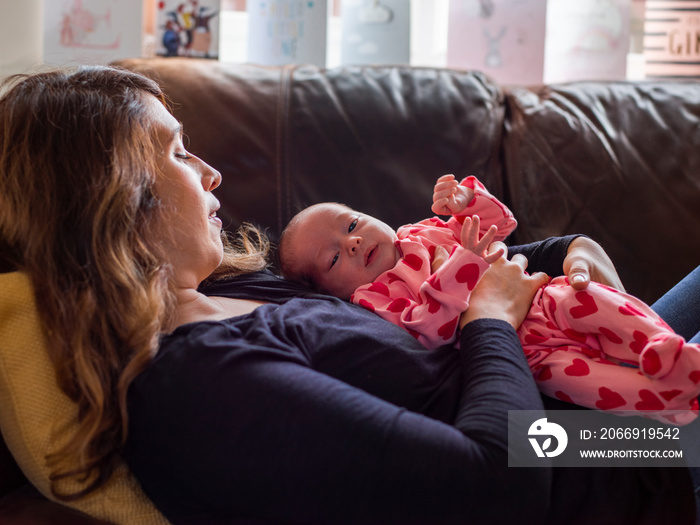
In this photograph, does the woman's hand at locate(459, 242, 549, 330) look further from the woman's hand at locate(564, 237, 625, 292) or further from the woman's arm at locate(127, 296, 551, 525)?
the woman's arm at locate(127, 296, 551, 525)

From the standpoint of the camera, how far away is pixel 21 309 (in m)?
0.90

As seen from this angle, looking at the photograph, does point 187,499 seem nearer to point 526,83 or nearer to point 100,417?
point 100,417

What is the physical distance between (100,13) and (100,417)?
186 cm

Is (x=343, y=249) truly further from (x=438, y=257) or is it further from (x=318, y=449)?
(x=318, y=449)

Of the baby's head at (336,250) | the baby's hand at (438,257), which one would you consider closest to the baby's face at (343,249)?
the baby's head at (336,250)

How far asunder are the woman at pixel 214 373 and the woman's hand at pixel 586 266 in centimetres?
3

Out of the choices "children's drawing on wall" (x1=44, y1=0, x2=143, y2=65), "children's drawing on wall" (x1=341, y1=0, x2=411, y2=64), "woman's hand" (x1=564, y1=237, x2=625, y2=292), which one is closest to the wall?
"children's drawing on wall" (x1=44, y1=0, x2=143, y2=65)

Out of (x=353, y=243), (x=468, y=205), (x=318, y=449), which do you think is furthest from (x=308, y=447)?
(x=468, y=205)

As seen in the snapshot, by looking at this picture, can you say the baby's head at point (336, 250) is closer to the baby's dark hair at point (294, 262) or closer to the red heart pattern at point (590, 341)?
the baby's dark hair at point (294, 262)

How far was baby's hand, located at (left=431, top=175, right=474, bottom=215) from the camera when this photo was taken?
127cm

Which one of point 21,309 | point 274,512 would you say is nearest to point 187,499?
point 274,512

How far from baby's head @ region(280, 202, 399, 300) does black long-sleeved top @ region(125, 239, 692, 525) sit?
0.43m

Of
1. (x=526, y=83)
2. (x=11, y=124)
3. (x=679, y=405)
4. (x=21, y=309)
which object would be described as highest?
(x=526, y=83)

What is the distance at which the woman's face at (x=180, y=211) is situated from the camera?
1.01 metres
